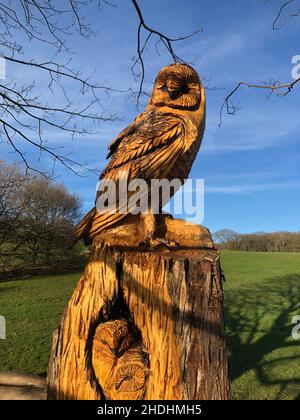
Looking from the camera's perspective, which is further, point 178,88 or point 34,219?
point 34,219

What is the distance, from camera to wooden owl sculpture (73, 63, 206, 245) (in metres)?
2.70

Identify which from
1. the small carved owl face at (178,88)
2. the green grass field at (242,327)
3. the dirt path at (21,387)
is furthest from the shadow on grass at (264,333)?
the small carved owl face at (178,88)

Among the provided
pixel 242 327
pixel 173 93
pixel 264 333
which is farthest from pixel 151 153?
pixel 242 327

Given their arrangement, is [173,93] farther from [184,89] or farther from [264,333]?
[264,333]

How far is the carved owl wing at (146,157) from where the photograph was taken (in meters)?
2.70

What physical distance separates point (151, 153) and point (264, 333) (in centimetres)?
797

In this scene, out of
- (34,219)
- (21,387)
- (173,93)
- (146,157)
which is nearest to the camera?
(146,157)

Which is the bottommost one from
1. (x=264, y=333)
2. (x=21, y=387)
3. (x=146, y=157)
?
(x=264, y=333)

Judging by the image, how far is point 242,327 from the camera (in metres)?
9.65

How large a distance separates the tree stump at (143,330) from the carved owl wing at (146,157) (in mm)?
279

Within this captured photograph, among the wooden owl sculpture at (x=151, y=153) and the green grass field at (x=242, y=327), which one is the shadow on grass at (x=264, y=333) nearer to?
the green grass field at (x=242, y=327)

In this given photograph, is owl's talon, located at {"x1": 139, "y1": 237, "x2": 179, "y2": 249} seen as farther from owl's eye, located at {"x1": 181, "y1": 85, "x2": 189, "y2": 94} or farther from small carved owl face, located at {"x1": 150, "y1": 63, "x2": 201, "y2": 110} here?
owl's eye, located at {"x1": 181, "y1": 85, "x2": 189, "y2": 94}

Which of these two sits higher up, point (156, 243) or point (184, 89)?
point (184, 89)

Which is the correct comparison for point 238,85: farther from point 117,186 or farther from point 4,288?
point 4,288
